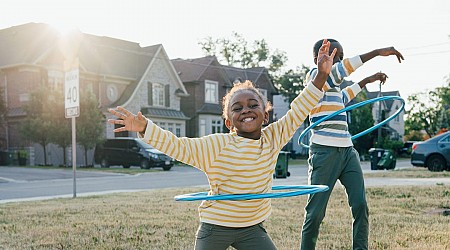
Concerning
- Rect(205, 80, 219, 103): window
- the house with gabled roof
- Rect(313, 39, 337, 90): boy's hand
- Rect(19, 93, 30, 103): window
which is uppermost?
the house with gabled roof

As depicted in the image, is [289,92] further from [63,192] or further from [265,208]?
[265,208]

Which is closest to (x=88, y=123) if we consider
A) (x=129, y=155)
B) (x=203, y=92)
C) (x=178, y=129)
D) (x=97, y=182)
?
(x=129, y=155)

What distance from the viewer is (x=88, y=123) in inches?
1160

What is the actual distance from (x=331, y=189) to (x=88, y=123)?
84.9ft

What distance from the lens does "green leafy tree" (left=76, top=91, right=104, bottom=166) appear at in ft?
96.4

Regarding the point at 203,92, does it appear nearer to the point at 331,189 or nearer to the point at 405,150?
the point at 405,150

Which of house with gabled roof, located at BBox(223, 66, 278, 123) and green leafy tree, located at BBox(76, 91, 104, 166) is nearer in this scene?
green leafy tree, located at BBox(76, 91, 104, 166)

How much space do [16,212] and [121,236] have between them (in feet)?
11.5

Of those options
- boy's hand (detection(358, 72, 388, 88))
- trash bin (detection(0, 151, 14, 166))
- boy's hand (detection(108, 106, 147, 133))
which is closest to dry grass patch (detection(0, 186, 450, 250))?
boy's hand (detection(358, 72, 388, 88))

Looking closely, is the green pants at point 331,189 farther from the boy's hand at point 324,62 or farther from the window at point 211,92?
the window at point 211,92

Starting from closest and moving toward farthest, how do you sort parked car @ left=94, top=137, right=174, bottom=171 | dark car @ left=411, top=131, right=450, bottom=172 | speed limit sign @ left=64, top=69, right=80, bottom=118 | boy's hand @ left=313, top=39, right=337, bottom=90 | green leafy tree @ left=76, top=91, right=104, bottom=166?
boy's hand @ left=313, top=39, right=337, bottom=90
speed limit sign @ left=64, top=69, right=80, bottom=118
dark car @ left=411, top=131, right=450, bottom=172
parked car @ left=94, top=137, right=174, bottom=171
green leafy tree @ left=76, top=91, right=104, bottom=166

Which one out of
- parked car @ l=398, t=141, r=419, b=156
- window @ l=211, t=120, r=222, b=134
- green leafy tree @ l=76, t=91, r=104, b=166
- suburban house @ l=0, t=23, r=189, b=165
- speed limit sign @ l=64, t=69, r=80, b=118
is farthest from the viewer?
parked car @ l=398, t=141, r=419, b=156

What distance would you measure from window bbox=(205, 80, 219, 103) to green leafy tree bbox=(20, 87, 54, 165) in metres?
16.2

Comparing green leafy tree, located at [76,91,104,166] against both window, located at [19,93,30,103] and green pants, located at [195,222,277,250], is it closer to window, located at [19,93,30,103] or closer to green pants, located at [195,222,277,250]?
window, located at [19,93,30,103]
